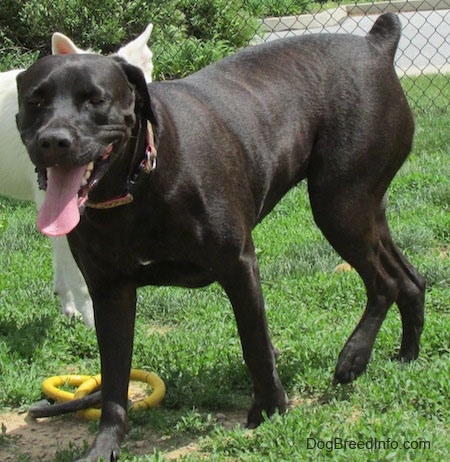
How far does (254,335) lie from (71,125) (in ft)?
3.96

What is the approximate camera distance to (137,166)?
11.7ft

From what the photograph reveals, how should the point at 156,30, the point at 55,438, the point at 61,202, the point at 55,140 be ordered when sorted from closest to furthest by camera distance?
the point at 55,140 < the point at 61,202 < the point at 55,438 < the point at 156,30

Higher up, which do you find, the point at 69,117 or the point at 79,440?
the point at 69,117

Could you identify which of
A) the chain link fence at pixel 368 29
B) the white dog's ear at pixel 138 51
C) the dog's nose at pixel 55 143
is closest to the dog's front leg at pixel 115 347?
the dog's nose at pixel 55 143

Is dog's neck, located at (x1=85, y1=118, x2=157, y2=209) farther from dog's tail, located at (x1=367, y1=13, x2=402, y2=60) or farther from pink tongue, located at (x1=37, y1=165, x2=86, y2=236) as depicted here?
dog's tail, located at (x1=367, y1=13, x2=402, y2=60)

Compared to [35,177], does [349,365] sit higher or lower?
lower

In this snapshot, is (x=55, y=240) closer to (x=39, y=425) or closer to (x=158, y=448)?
(x=39, y=425)

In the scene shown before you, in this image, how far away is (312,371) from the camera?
4449mm

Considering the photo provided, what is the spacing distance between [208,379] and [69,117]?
1597 mm

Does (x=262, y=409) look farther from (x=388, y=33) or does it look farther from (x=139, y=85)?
(x=388, y=33)

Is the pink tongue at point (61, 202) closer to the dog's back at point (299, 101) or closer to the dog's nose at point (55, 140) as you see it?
the dog's nose at point (55, 140)

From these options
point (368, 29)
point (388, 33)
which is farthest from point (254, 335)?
point (368, 29)

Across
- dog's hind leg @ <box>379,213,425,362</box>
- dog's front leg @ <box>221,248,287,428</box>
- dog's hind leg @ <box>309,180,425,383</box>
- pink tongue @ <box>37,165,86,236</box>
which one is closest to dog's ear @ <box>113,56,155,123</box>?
pink tongue @ <box>37,165,86,236</box>

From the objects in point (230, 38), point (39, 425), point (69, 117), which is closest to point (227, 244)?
point (69, 117)
